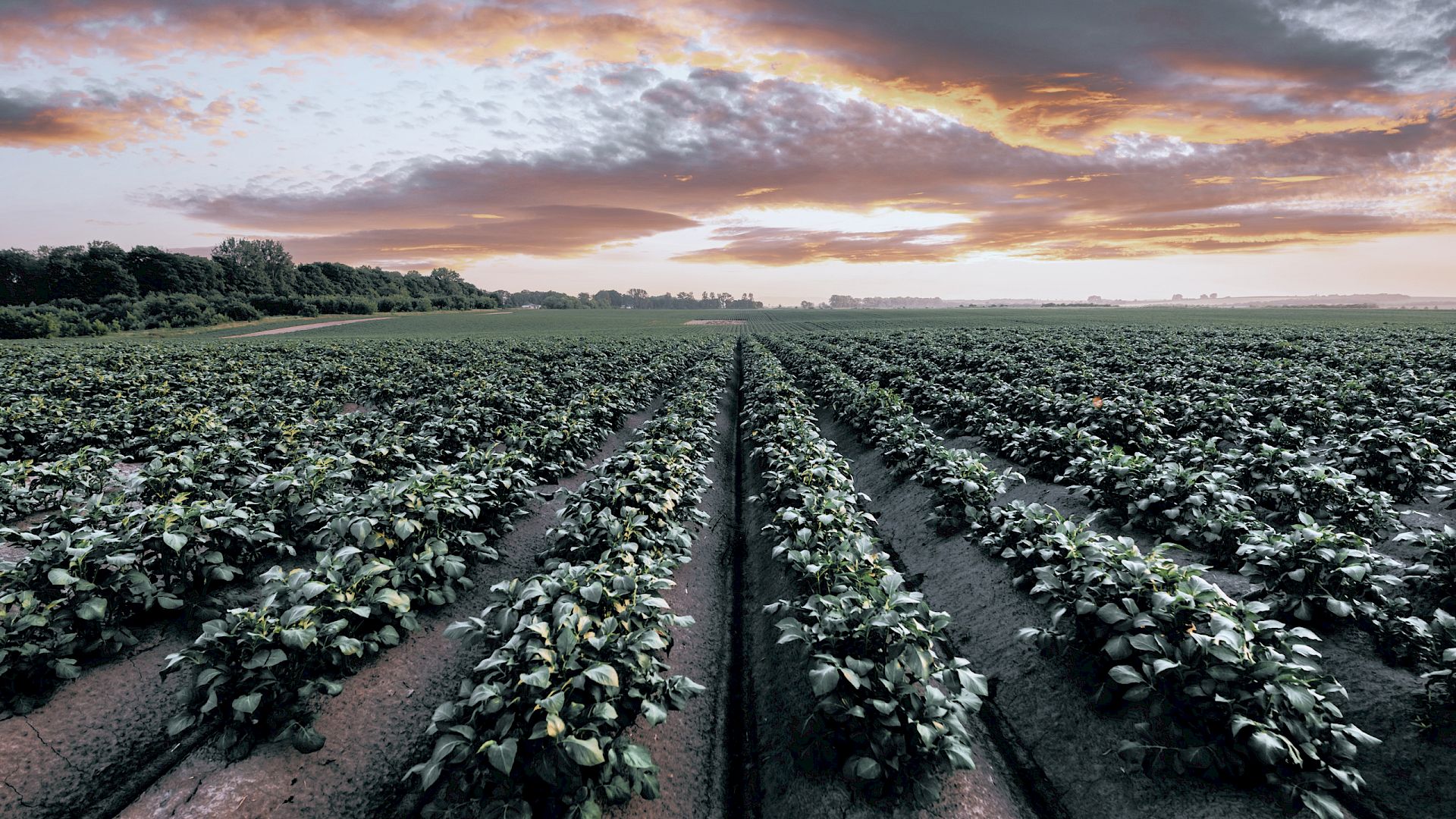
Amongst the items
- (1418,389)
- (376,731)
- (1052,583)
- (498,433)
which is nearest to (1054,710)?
(1052,583)

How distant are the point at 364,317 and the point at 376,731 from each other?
341ft

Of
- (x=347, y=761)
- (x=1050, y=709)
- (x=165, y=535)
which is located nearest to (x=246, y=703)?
(x=347, y=761)

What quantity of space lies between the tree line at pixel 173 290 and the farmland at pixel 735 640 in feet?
254

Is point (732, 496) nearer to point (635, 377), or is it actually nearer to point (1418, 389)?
point (635, 377)

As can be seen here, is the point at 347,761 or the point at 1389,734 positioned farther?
the point at 347,761

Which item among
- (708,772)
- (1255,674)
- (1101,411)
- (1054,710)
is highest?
(1101,411)

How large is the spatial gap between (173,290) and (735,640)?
132 meters

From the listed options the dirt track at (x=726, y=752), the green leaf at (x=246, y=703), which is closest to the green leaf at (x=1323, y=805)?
the dirt track at (x=726, y=752)

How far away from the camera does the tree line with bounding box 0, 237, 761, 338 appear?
205 feet

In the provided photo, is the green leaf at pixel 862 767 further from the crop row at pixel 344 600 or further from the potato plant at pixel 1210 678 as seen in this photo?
Result: the crop row at pixel 344 600

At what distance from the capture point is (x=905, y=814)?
157 inches

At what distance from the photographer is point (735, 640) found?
265 inches

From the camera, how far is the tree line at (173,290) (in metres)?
62.6

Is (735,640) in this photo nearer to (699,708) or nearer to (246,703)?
(699,708)
